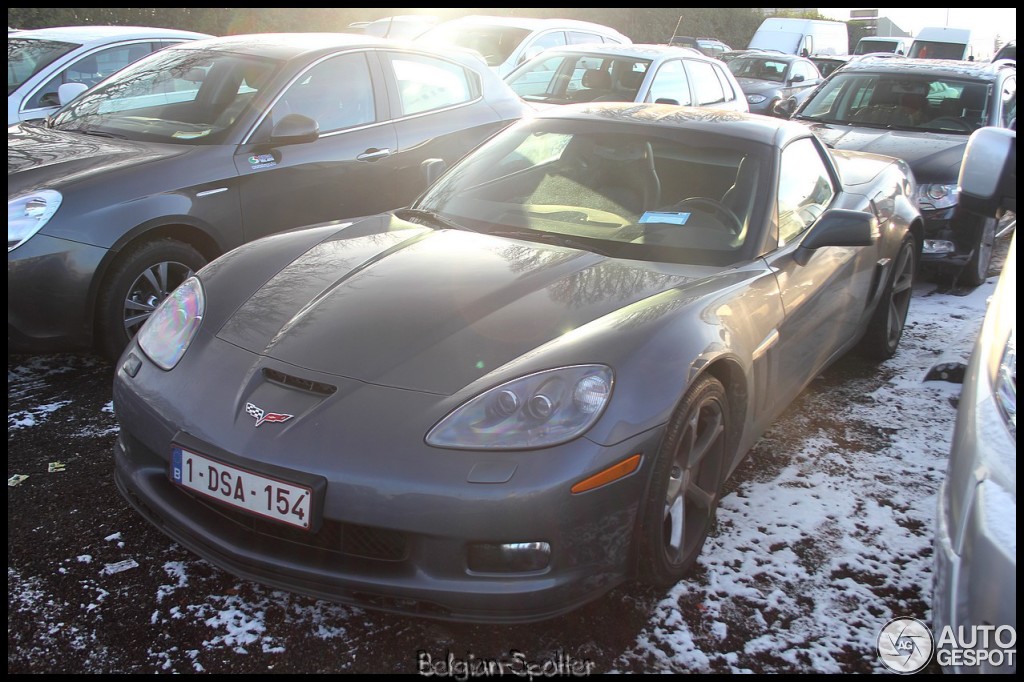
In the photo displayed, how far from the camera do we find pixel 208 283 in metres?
3.09

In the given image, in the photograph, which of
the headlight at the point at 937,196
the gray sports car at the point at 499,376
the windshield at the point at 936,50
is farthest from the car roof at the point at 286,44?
the windshield at the point at 936,50

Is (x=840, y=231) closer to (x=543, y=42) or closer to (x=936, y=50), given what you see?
(x=543, y=42)

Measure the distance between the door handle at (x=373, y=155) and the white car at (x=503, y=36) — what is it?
620 cm

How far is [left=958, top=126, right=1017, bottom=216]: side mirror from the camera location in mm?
2889

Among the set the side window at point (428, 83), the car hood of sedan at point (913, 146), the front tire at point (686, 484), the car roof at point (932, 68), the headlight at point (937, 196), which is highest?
the car roof at point (932, 68)

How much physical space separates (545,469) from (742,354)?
99 cm

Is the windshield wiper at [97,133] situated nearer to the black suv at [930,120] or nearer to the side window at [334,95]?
the side window at [334,95]

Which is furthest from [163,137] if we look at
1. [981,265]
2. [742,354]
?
[981,265]

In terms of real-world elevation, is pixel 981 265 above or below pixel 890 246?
below

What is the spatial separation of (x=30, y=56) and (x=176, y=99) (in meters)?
3.33

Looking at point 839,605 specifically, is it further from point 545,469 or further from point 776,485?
point 545,469

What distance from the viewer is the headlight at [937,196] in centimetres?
628

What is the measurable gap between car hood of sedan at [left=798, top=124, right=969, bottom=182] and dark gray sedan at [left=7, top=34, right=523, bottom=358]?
289cm

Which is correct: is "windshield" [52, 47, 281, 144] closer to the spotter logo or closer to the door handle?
the door handle
